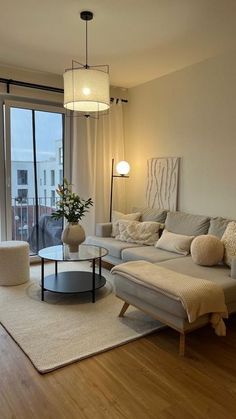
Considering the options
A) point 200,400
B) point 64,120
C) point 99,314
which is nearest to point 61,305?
point 99,314

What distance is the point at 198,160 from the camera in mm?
4039

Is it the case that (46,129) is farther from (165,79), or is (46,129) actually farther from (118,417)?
(118,417)

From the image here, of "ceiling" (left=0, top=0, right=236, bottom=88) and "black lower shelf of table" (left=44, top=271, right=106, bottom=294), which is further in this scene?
"black lower shelf of table" (left=44, top=271, right=106, bottom=294)

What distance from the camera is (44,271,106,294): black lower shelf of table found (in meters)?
3.21

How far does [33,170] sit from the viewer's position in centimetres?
455

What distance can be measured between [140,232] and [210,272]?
54.6 inches

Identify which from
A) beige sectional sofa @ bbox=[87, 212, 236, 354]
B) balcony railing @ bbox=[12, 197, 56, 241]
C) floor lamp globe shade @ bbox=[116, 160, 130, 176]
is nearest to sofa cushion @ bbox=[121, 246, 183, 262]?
beige sectional sofa @ bbox=[87, 212, 236, 354]

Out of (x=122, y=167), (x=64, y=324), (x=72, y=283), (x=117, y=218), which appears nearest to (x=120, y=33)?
(x=122, y=167)

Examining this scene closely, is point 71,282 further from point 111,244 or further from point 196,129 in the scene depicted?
point 196,129

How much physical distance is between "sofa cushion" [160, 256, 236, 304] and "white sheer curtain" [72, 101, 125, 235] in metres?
1.96

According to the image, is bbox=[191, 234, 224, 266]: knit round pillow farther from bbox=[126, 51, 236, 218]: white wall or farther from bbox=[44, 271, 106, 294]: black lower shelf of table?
bbox=[44, 271, 106, 294]: black lower shelf of table

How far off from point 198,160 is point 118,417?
3.05m

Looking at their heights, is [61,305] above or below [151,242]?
below

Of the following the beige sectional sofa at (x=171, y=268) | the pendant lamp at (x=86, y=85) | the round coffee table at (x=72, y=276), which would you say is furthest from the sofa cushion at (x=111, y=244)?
the pendant lamp at (x=86, y=85)
